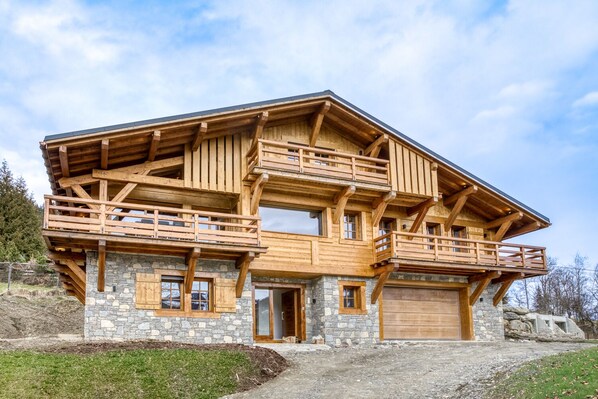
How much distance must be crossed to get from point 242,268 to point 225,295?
101cm

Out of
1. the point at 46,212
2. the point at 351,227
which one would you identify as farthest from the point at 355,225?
the point at 46,212

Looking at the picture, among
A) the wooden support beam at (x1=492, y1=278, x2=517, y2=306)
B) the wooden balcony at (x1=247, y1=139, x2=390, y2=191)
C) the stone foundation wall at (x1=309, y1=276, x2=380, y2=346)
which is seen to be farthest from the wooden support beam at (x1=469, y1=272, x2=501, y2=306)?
the wooden balcony at (x1=247, y1=139, x2=390, y2=191)

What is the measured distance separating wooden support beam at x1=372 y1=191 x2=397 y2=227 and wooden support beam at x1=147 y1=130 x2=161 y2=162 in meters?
7.99

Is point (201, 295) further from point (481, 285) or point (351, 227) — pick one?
point (481, 285)

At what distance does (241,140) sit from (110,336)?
7.60 m

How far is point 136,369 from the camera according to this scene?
14602mm

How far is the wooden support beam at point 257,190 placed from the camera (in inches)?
805

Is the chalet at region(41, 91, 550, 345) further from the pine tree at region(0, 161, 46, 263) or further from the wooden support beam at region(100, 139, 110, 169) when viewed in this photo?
the pine tree at region(0, 161, 46, 263)

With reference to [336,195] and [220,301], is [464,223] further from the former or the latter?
[220,301]

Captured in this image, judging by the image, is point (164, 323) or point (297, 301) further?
point (297, 301)

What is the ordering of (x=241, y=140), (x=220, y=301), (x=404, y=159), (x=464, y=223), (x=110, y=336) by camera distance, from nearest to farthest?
1. (x=110, y=336)
2. (x=220, y=301)
3. (x=241, y=140)
4. (x=404, y=159)
5. (x=464, y=223)

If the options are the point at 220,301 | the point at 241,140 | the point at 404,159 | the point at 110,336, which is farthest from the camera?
the point at 404,159

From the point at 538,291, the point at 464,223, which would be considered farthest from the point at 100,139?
the point at 538,291

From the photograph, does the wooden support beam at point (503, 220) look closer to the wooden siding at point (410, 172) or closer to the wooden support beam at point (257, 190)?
the wooden siding at point (410, 172)
